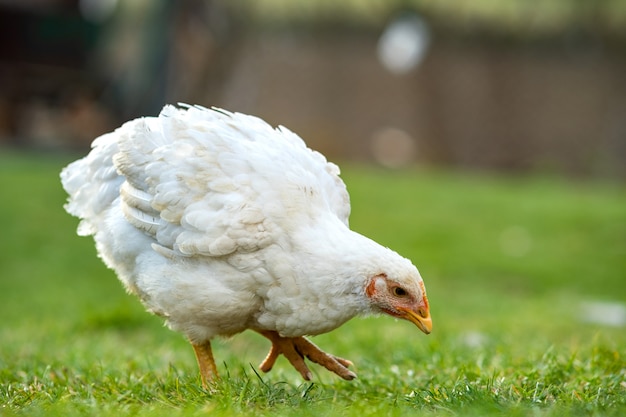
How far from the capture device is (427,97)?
21.3m

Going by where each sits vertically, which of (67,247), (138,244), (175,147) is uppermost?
(175,147)

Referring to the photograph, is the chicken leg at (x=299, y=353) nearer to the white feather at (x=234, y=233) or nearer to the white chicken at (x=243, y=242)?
the white chicken at (x=243, y=242)

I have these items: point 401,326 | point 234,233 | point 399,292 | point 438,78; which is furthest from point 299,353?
point 438,78

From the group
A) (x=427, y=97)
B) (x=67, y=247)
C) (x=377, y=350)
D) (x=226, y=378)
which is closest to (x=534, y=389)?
(x=226, y=378)

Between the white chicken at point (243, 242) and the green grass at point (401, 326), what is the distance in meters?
0.29

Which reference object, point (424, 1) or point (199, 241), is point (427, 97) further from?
point (199, 241)

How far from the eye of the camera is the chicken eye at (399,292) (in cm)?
368

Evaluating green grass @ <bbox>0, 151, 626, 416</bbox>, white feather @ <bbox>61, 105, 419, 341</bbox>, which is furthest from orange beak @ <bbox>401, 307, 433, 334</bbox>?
green grass @ <bbox>0, 151, 626, 416</bbox>

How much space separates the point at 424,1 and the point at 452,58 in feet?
5.23

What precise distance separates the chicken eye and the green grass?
439 millimetres

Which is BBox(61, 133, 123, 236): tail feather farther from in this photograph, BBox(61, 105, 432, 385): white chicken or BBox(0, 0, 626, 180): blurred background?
BBox(0, 0, 626, 180): blurred background

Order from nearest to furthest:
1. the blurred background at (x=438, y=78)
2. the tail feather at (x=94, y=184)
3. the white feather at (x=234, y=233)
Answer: the white feather at (x=234, y=233) → the tail feather at (x=94, y=184) → the blurred background at (x=438, y=78)

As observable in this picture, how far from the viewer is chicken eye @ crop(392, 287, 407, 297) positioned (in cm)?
368

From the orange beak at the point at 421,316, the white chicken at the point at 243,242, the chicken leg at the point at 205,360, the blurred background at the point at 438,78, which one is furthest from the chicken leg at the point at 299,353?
the blurred background at the point at 438,78
